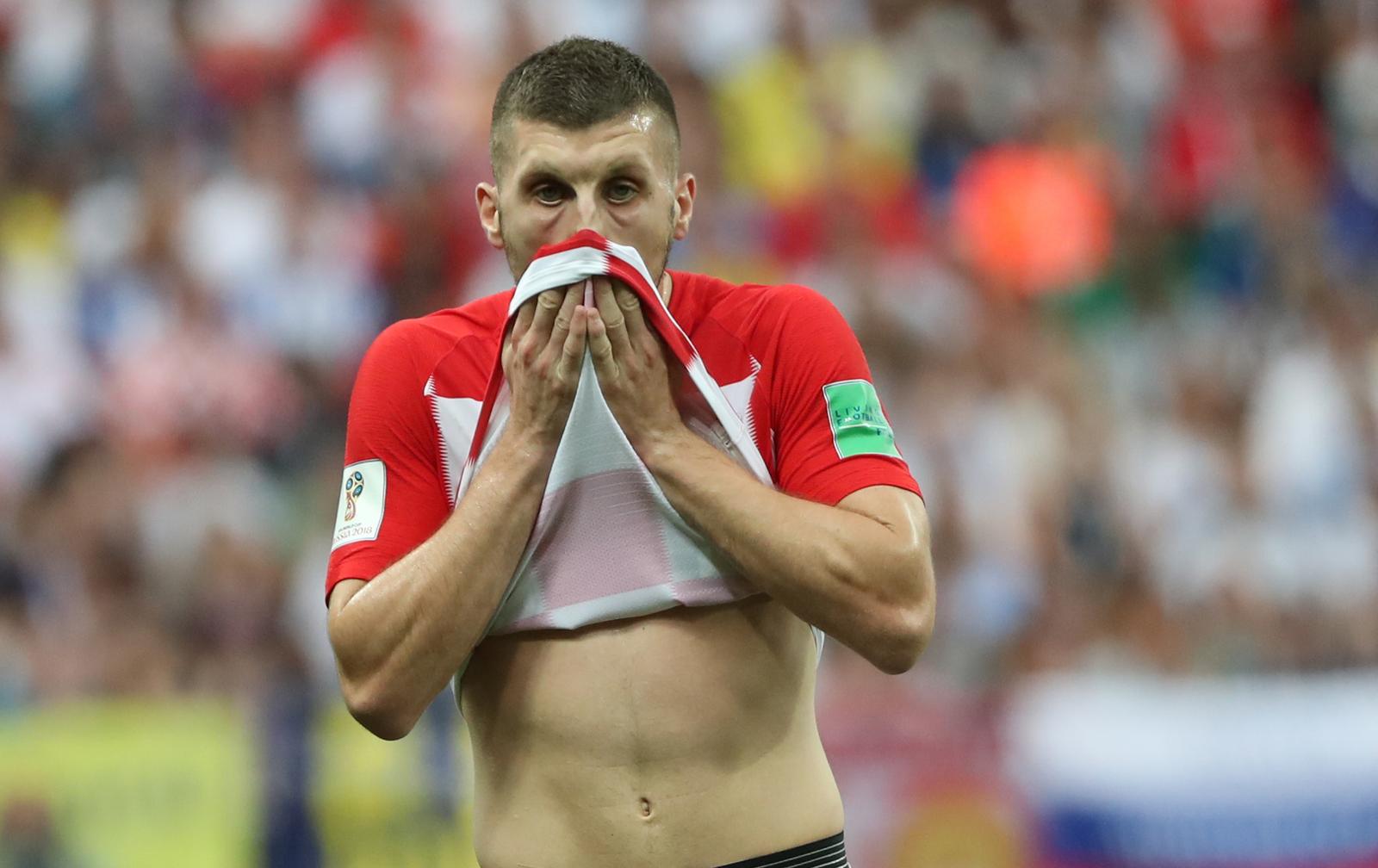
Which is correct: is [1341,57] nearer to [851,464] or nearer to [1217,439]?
[1217,439]

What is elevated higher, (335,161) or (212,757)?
(335,161)

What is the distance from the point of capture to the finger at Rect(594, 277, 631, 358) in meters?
2.85

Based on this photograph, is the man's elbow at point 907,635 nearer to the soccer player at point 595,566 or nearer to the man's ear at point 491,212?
the soccer player at point 595,566

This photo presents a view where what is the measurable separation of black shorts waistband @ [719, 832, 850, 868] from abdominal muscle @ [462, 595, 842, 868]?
1 cm

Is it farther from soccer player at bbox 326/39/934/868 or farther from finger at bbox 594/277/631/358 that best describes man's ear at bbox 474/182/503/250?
finger at bbox 594/277/631/358

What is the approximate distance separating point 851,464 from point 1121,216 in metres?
7.24

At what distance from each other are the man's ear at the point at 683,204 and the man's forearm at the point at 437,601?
535mm

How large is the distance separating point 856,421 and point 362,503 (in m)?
0.84

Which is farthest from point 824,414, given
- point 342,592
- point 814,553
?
point 342,592

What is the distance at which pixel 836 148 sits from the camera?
31.1 feet

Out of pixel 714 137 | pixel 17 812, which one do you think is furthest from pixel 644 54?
pixel 17 812

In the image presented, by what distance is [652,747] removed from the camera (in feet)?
9.54

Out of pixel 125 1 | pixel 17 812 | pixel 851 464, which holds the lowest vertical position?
pixel 17 812

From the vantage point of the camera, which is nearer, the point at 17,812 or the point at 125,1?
the point at 17,812
